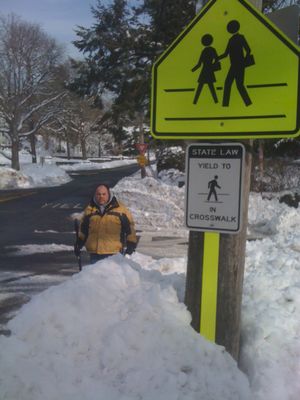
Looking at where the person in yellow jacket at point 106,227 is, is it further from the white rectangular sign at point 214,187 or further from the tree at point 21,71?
the tree at point 21,71

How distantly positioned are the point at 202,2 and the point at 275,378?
256cm

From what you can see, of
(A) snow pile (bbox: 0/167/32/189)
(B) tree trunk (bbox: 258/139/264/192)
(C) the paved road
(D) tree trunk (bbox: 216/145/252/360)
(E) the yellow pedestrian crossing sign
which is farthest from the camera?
(A) snow pile (bbox: 0/167/32/189)

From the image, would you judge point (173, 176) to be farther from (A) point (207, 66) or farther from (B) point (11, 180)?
(A) point (207, 66)

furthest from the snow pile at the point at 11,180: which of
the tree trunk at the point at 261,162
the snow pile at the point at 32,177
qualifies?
the tree trunk at the point at 261,162

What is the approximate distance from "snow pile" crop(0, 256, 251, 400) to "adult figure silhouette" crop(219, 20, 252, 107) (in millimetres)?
1491

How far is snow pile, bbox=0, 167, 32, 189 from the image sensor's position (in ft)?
103

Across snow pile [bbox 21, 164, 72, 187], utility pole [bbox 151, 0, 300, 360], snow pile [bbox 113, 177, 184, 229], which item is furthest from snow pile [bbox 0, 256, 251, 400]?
snow pile [bbox 21, 164, 72, 187]

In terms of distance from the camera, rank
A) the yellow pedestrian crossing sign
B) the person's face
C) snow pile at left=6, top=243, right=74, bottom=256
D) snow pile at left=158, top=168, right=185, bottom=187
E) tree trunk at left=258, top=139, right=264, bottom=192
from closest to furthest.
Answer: the yellow pedestrian crossing sign, the person's face, snow pile at left=6, top=243, right=74, bottom=256, tree trunk at left=258, top=139, right=264, bottom=192, snow pile at left=158, top=168, right=185, bottom=187

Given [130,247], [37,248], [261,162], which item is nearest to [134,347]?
[130,247]

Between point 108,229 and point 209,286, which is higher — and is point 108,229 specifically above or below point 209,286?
below

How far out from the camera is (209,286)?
359cm

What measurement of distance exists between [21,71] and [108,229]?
3828cm

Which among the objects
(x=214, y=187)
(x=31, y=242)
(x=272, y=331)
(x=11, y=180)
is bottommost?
(x=11, y=180)

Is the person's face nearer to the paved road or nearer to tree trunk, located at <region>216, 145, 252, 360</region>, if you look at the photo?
the paved road
